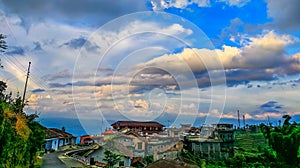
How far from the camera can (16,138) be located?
971 cm

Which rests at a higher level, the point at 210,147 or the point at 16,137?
the point at 16,137

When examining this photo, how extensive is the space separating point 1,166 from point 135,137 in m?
21.5

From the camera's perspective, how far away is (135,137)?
96.5 feet

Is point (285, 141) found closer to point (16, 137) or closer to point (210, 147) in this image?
point (16, 137)

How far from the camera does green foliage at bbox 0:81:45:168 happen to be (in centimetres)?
834

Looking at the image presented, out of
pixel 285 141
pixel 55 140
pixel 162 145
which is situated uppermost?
pixel 285 141

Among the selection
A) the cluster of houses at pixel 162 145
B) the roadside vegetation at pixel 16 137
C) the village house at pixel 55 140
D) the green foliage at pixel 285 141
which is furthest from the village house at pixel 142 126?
the green foliage at pixel 285 141

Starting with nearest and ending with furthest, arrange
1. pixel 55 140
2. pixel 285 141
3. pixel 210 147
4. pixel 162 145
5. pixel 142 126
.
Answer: pixel 285 141 → pixel 210 147 → pixel 162 145 → pixel 55 140 → pixel 142 126

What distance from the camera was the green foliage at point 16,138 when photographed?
834cm

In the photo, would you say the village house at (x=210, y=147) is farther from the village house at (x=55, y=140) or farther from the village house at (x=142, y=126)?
the village house at (x=142, y=126)

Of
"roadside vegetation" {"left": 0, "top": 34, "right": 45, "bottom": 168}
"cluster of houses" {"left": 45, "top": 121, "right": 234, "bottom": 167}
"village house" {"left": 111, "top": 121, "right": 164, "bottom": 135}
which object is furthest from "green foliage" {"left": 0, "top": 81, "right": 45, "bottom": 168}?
"village house" {"left": 111, "top": 121, "right": 164, "bottom": 135}

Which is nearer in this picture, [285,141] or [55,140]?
[285,141]

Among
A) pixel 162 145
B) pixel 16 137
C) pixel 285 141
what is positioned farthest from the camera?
pixel 162 145

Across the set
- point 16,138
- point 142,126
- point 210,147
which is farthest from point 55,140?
point 16,138
